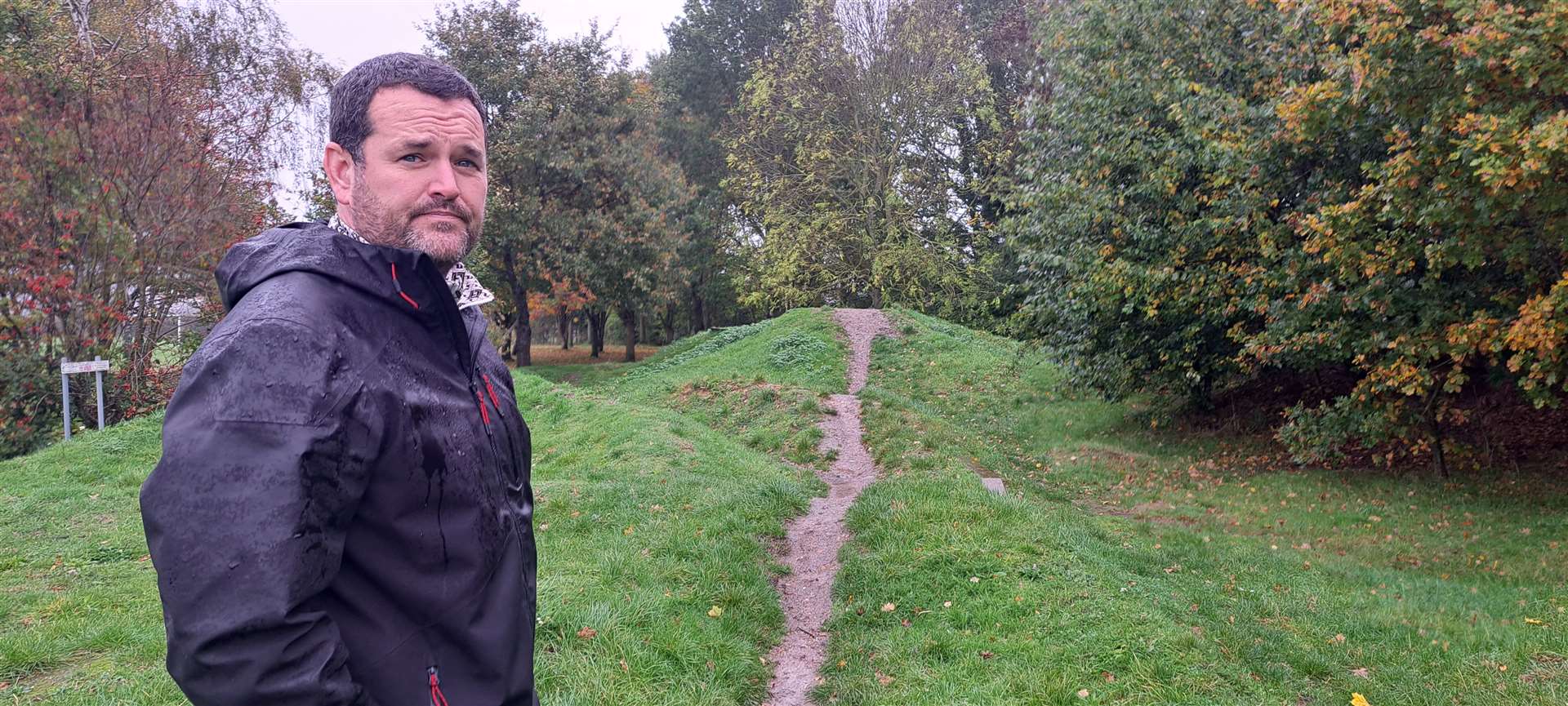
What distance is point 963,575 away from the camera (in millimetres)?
7027

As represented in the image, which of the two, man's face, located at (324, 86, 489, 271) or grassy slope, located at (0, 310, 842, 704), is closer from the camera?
man's face, located at (324, 86, 489, 271)

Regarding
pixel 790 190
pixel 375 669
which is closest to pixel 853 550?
pixel 375 669

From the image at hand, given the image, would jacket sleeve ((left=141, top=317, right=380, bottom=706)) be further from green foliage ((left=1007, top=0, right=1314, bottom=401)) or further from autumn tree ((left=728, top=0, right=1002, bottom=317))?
autumn tree ((left=728, top=0, right=1002, bottom=317))

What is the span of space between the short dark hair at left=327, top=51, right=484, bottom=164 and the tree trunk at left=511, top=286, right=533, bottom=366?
2717cm

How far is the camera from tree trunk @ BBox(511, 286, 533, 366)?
28406 mm

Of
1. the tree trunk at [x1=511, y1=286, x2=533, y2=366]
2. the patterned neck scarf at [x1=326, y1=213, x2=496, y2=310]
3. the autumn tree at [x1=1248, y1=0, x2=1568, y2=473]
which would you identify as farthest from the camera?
the tree trunk at [x1=511, y1=286, x2=533, y2=366]

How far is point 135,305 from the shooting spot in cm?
1595

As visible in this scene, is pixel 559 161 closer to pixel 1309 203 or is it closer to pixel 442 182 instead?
pixel 1309 203

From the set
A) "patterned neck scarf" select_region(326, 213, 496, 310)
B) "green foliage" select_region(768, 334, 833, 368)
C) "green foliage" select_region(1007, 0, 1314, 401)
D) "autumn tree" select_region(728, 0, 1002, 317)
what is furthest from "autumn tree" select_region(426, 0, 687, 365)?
"patterned neck scarf" select_region(326, 213, 496, 310)

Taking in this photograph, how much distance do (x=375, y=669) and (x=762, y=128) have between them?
31485 mm

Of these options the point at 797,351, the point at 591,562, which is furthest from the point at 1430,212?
the point at 797,351

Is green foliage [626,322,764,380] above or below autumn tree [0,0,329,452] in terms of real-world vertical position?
below

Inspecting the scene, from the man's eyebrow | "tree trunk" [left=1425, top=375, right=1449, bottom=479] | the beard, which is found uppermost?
the man's eyebrow

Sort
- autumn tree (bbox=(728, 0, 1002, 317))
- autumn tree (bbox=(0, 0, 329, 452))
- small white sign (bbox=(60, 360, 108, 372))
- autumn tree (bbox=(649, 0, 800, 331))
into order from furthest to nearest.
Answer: autumn tree (bbox=(649, 0, 800, 331)), autumn tree (bbox=(728, 0, 1002, 317)), autumn tree (bbox=(0, 0, 329, 452)), small white sign (bbox=(60, 360, 108, 372))
